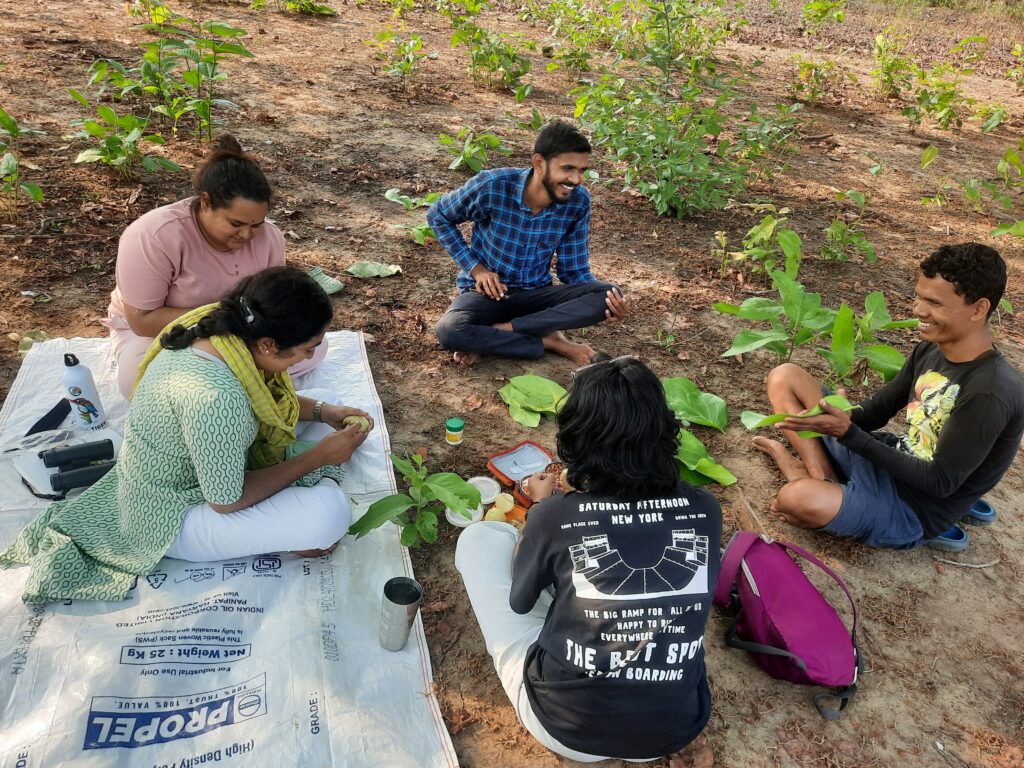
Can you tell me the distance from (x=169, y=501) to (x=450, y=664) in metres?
1.02

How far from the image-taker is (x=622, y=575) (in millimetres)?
1610

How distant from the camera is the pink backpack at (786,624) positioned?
2.05 meters

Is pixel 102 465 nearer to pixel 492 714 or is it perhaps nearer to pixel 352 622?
pixel 352 622

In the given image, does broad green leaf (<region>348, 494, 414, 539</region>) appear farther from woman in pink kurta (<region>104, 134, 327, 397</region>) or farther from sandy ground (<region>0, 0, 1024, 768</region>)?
woman in pink kurta (<region>104, 134, 327, 397</region>)

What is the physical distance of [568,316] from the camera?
3.49 meters

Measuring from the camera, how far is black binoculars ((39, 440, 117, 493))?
2334 mm

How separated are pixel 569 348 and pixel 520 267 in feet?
1.70

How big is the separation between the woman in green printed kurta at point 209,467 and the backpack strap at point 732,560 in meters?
1.30

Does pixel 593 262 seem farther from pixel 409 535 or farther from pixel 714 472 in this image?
pixel 409 535

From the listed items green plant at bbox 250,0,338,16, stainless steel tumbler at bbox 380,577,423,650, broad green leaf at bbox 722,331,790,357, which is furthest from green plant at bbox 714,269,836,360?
green plant at bbox 250,0,338,16

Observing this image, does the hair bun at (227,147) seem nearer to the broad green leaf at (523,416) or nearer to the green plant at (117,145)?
the broad green leaf at (523,416)

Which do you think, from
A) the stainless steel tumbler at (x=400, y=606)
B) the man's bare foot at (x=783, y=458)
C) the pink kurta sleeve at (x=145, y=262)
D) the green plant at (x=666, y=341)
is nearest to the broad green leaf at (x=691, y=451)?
the man's bare foot at (x=783, y=458)

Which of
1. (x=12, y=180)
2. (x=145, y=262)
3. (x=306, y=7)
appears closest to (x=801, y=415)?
(x=145, y=262)

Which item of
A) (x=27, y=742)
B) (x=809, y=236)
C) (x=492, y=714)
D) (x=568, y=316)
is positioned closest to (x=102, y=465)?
(x=27, y=742)
